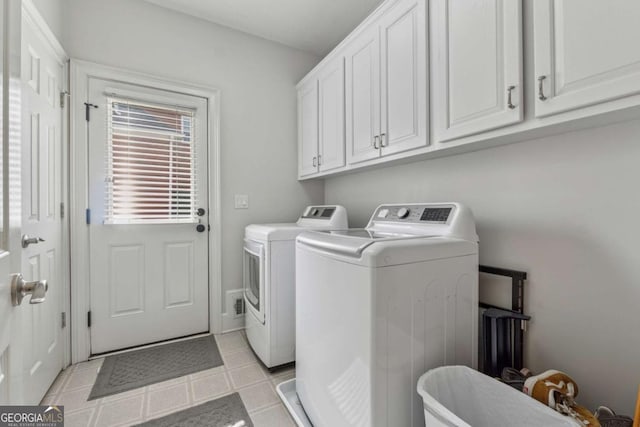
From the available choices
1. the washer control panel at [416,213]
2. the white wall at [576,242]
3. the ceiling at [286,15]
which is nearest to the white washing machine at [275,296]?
the washer control panel at [416,213]

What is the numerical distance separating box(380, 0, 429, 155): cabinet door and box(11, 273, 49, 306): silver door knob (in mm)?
1571

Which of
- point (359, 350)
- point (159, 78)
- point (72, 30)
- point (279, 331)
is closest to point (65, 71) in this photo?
point (72, 30)

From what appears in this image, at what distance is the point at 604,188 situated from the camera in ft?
3.61

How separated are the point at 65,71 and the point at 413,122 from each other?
2354 millimetres

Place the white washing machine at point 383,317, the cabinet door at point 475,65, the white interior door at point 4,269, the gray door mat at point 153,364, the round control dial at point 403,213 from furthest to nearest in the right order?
the gray door mat at point 153,364, the round control dial at point 403,213, the cabinet door at point 475,65, the white washing machine at point 383,317, the white interior door at point 4,269

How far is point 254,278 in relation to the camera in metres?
2.10

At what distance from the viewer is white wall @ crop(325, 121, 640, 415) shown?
3.46 feet

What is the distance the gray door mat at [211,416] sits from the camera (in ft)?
4.57

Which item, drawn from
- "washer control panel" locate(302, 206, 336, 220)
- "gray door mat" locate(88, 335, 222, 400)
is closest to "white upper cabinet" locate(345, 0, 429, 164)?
"washer control panel" locate(302, 206, 336, 220)

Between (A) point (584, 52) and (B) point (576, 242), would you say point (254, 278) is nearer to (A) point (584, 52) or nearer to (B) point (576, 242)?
(B) point (576, 242)

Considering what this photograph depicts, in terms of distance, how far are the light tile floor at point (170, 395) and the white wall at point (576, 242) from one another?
1.33m

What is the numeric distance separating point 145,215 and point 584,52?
2631 millimetres

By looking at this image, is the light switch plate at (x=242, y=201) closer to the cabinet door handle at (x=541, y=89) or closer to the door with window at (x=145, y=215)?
the door with window at (x=145, y=215)

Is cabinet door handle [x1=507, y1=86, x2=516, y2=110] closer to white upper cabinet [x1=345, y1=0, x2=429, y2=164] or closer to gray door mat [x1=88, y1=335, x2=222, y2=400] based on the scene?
white upper cabinet [x1=345, y1=0, x2=429, y2=164]
